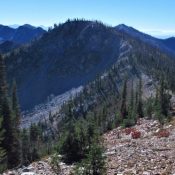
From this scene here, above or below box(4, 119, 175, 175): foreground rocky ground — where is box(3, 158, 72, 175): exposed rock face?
below

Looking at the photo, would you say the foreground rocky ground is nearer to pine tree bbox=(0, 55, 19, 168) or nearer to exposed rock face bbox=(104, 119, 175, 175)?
exposed rock face bbox=(104, 119, 175, 175)

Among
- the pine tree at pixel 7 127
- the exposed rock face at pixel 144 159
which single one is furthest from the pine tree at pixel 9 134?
the exposed rock face at pixel 144 159

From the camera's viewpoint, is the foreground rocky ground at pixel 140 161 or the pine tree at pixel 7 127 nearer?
the foreground rocky ground at pixel 140 161

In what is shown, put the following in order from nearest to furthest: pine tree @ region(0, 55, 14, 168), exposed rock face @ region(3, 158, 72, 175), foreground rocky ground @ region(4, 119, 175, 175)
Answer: foreground rocky ground @ region(4, 119, 175, 175), exposed rock face @ region(3, 158, 72, 175), pine tree @ region(0, 55, 14, 168)

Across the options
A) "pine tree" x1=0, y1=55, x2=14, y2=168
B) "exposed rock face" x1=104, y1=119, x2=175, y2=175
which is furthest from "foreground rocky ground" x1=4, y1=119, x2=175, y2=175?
"pine tree" x1=0, y1=55, x2=14, y2=168

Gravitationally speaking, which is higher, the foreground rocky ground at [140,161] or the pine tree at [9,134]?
the foreground rocky ground at [140,161]

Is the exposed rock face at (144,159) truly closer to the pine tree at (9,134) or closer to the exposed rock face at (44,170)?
the exposed rock face at (44,170)

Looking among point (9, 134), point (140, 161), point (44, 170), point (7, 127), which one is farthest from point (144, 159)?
point (7, 127)

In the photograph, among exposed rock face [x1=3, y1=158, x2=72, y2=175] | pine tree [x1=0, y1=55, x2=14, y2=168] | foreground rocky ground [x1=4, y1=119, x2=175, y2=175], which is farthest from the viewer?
pine tree [x1=0, y1=55, x2=14, y2=168]

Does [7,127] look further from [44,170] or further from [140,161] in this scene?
[140,161]

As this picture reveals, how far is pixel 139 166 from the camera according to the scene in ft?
74.4

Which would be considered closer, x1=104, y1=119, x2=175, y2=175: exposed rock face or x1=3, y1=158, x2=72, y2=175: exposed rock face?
x1=104, y1=119, x2=175, y2=175: exposed rock face

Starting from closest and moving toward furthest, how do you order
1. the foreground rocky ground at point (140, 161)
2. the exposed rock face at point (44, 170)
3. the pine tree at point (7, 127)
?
the foreground rocky ground at point (140, 161)
the exposed rock face at point (44, 170)
the pine tree at point (7, 127)

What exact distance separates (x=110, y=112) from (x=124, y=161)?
13417 cm
